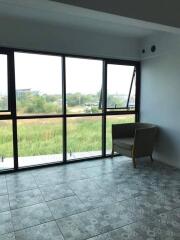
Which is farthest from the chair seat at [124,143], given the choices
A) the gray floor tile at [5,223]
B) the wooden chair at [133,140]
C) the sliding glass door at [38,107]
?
the gray floor tile at [5,223]

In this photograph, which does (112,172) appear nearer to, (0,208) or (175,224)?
(175,224)

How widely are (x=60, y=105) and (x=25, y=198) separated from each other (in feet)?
6.32

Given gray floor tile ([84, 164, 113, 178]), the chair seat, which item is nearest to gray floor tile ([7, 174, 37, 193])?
gray floor tile ([84, 164, 113, 178])

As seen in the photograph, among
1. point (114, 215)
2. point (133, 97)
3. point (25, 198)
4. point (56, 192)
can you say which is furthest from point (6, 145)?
point (133, 97)

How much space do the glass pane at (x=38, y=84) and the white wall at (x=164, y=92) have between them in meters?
1.94

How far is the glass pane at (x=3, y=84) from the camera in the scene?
11.8 ft

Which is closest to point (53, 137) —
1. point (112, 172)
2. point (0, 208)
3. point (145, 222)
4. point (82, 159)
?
point (82, 159)

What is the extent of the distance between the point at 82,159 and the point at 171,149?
181 centimetres

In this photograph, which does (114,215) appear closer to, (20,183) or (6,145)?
(20,183)

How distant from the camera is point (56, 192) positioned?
3000 millimetres

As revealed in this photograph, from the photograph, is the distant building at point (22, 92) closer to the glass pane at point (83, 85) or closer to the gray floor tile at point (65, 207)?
the glass pane at point (83, 85)

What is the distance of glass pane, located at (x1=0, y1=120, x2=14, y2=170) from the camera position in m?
3.70

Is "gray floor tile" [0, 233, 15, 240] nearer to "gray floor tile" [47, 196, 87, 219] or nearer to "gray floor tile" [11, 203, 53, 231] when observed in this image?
"gray floor tile" [11, 203, 53, 231]

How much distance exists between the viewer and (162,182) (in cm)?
339
